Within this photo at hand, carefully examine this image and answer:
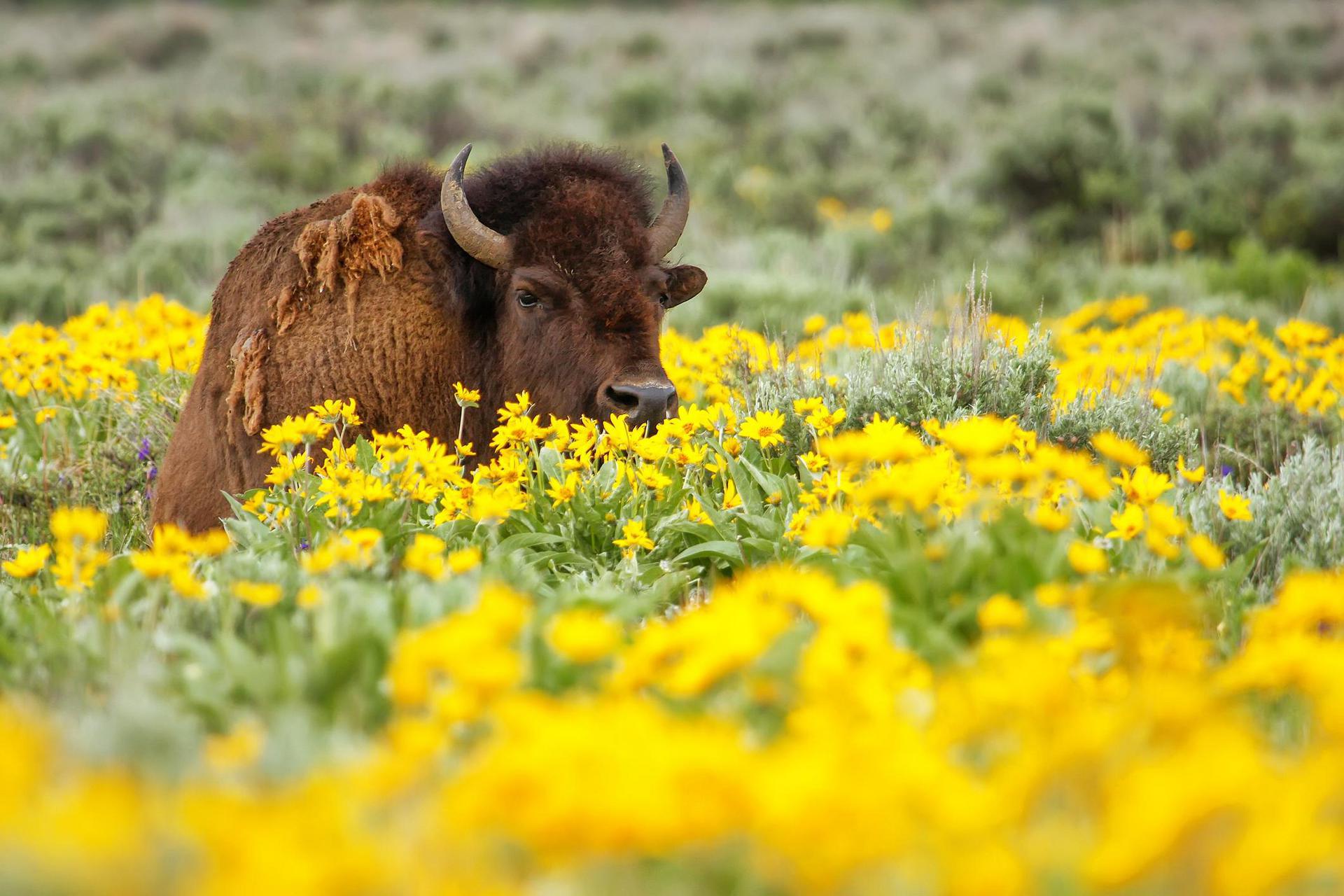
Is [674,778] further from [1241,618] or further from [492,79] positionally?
[492,79]

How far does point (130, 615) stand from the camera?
301 cm

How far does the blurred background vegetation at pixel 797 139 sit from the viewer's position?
40.0ft

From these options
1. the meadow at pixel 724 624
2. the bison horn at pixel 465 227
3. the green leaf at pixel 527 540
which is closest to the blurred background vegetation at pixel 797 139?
the meadow at pixel 724 624

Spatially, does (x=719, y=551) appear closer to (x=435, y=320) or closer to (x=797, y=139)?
(x=435, y=320)

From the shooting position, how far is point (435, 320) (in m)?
5.18

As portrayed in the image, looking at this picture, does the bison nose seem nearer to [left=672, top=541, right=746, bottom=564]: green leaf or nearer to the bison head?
the bison head

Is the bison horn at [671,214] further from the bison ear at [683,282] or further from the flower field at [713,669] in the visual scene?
the flower field at [713,669]

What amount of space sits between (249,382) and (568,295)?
4.04 feet

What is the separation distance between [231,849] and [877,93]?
22.0 metres

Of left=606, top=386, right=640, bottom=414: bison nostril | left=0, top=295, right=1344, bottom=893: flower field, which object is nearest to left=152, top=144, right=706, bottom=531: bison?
left=606, top=386, right=640, bottom=414: bison nostril

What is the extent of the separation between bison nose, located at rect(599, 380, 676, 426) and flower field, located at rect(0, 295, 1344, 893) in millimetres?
200

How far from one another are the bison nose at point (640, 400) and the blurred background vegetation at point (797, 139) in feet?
6.29

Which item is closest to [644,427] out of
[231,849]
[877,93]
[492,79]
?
[231,849]

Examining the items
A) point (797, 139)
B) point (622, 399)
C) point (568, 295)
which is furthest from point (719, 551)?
point (797, 139)
